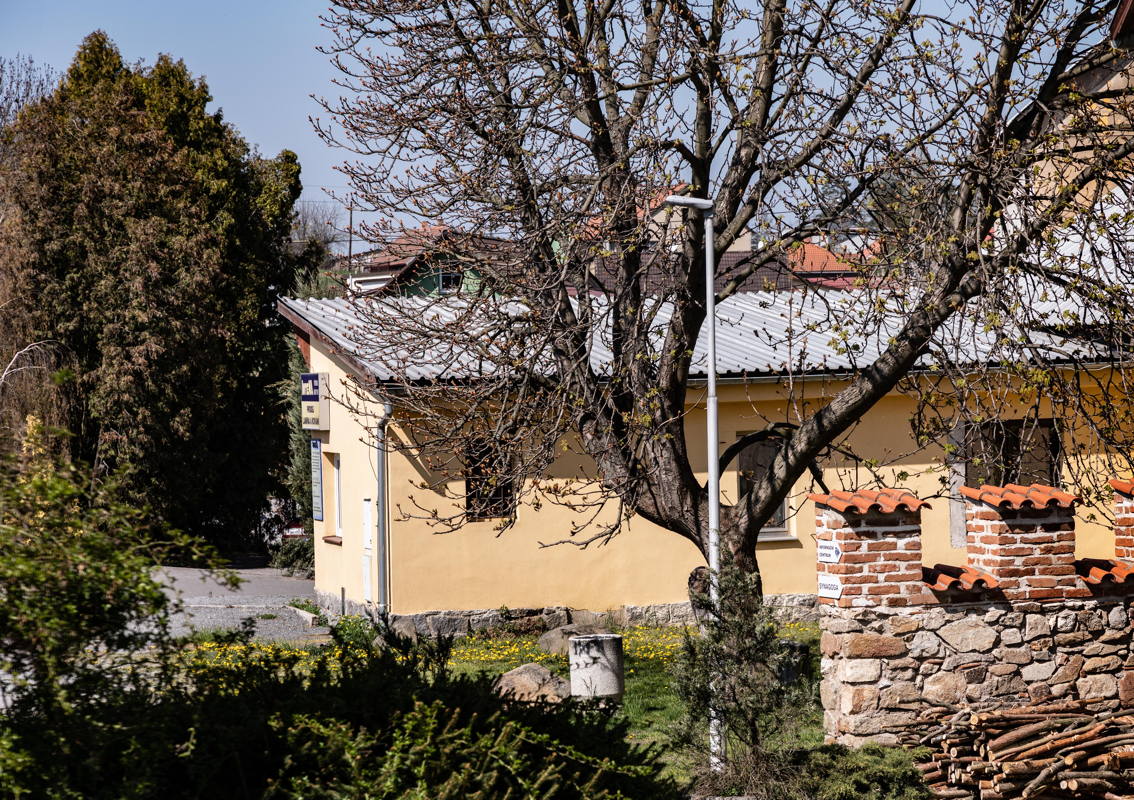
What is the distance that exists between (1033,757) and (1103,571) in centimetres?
213

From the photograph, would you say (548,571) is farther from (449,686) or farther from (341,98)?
(449,686)

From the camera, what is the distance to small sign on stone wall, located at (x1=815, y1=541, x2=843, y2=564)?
8297mm

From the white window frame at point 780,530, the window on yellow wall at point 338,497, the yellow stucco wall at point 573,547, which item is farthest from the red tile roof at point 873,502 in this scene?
the window on yellow wall at point 338,497

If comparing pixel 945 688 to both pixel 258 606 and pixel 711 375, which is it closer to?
pixel 711 375

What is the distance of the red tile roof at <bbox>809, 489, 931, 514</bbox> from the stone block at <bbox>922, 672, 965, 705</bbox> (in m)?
1.28

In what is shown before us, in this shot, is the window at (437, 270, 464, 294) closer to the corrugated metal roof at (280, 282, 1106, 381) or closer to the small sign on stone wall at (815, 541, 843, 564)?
the corrugated metal roof at (280, 282, 1106, 381)

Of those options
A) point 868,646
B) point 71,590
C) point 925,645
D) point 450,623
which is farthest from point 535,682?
point 71,590

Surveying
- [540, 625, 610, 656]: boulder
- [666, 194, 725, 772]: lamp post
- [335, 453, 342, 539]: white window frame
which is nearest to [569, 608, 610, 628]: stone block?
[540, 625, 610, 656]: boulder

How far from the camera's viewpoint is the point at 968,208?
28.3 feet

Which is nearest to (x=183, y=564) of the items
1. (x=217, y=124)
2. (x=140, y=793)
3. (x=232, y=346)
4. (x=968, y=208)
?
(x=232, y=346)

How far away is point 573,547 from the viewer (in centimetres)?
1486

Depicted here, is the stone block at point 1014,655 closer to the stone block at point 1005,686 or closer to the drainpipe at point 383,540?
the stone block at point 1005,686

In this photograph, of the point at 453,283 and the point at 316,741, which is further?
the point at 453,283

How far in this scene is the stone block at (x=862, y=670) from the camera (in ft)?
27.0
